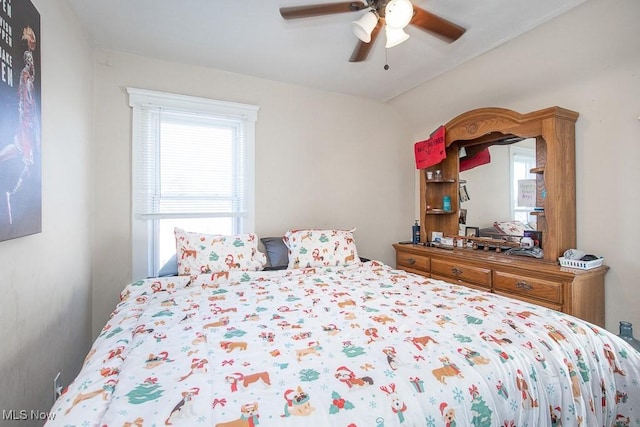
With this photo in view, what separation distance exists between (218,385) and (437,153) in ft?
9.13

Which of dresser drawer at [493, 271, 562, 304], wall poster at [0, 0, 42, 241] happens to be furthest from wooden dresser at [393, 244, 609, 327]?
wall poster at [0, 0, 42, 241]

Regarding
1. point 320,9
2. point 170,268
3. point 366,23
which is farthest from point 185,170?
point 366,23

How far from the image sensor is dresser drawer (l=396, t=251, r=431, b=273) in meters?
2.78

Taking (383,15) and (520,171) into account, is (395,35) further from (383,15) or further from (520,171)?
(520,171)

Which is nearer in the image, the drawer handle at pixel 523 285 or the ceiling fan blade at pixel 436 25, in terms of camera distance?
the ceiling fan blade at pixel 436 25

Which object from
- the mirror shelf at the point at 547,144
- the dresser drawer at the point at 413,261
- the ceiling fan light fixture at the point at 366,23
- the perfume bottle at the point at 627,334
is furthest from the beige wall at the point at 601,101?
the ceiling fan light fixture at the point at 366,23

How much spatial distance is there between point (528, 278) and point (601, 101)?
130 centimetres

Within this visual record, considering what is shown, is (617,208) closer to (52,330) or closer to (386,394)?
(386,394)

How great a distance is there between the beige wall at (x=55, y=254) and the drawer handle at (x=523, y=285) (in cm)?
275

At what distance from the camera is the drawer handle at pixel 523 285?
1977 mm

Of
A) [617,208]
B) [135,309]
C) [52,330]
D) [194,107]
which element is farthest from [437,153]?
[52,330]

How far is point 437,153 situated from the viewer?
290 cm

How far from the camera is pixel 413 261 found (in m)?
2.93

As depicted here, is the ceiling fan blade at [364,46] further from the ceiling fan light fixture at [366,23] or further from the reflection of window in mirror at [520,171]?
the reflection of window in mirror at [520,171]
